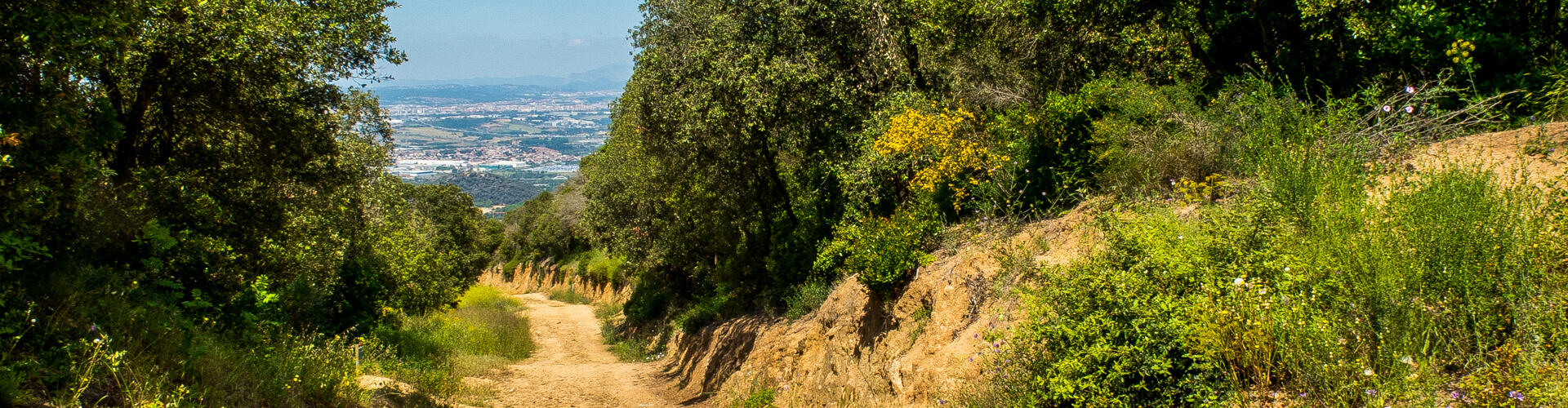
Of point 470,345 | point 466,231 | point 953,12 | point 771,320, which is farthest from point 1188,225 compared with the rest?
point 466,231

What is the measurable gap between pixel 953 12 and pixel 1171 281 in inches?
362

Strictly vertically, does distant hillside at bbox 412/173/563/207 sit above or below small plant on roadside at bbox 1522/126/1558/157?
below

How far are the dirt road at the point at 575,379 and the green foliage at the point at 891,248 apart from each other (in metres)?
5.26

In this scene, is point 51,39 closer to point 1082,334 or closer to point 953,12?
point 1082,334

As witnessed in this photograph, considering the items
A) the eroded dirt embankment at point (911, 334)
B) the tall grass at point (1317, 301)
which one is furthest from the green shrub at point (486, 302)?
the tall grass at point (1317, 301)

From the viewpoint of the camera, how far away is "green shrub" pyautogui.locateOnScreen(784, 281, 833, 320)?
43.5ft

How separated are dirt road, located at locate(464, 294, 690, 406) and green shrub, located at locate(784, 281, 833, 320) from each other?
269 centimetres

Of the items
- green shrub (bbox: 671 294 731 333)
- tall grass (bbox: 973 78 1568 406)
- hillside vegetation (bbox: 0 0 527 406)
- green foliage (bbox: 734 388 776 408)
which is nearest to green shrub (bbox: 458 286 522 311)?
green shrub (bbox: 671 294 731 333)

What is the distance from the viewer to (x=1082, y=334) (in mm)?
4598

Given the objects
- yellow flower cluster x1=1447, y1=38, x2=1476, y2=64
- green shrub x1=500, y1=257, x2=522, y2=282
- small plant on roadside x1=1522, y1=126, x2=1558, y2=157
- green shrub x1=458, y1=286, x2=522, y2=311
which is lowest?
green shrub x1=500, y1=257, x2=522, y2=282

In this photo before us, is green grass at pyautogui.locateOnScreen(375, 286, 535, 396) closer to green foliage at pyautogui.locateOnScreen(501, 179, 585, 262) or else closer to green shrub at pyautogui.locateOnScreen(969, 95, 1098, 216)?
green shrub at pyautogui.locateOnScreen(969, 95, 1098, 216)

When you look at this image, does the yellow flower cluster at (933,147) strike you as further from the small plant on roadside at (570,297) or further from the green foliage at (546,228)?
the small plant on roadside at (570,297)

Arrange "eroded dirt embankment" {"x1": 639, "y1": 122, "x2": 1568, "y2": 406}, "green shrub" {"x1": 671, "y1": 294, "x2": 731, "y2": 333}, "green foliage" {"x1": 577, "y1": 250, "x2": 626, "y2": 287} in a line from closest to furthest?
"eroded dirt embankment" {"x1": 639, "y1": 122, "x2": 1568, "y2": 406}
"green shrub" {"x1": 671, "y1": 294, "x2": 731, "y2": 333}
"green foliage" {"x1": 577, "y1": 250, "x2": 626, "y2": 287}

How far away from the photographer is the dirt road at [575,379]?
13047 mm
